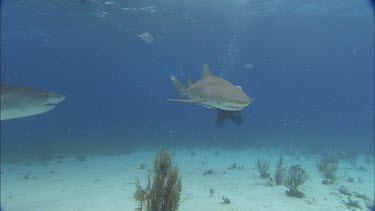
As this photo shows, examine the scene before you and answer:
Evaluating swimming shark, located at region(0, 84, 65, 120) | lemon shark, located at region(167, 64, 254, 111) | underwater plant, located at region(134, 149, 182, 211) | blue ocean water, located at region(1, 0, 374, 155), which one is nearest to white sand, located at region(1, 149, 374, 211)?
underwater plant, located at region(134, 149, 182, 211)

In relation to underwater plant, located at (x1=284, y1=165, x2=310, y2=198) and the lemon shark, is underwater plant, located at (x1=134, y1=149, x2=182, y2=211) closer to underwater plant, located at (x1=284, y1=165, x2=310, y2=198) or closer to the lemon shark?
the lemon shark

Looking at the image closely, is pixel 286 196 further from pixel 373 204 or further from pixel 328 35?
pixel 328 35

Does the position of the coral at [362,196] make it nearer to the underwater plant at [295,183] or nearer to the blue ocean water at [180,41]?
the underwater plant at [295,183]

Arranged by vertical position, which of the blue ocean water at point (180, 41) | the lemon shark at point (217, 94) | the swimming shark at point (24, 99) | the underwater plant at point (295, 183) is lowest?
the underwater plant at point (295, 183)

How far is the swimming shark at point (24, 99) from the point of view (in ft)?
14.0

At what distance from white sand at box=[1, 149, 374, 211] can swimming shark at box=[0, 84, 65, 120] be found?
16.9ft

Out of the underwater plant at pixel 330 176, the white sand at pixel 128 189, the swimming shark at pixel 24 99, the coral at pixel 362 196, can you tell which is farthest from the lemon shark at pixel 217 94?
the underwater plant at pixel 330 176

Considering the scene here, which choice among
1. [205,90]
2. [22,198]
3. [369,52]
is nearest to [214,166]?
[22,198]

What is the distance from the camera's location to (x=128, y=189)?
11.1 m

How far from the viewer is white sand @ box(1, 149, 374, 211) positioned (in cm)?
913

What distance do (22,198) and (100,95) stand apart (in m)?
123

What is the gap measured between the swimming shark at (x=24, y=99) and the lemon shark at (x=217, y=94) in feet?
6.87

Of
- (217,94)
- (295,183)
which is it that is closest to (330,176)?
(295,183)

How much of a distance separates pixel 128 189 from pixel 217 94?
23.1ft
